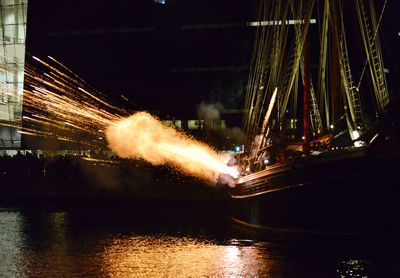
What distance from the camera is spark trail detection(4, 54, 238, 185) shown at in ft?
104

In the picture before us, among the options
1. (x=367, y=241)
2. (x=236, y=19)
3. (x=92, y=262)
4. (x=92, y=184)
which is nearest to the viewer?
(x=92, y=262)

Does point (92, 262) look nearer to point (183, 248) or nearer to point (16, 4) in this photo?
point (183, 248)

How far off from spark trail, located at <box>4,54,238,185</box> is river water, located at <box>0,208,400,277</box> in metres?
5.65

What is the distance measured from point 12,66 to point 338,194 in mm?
43108

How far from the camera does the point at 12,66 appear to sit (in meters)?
55.5

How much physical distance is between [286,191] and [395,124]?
11.8 feet

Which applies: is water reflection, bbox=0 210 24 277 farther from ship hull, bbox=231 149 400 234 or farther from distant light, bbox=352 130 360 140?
distant light, bbox=352 130 360 140

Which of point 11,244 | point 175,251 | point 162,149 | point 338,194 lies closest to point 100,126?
point 162,149

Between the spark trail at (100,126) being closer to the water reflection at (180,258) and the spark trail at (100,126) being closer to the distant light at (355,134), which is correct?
the distant light at (355,134)

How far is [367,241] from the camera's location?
709 inches

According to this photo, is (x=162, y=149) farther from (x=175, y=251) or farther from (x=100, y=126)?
(x=175, y=251)

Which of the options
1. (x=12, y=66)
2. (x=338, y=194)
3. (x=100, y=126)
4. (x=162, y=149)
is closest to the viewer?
(x=338, y=194)

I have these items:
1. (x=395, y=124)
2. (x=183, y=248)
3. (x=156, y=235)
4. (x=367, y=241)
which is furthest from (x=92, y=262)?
(x=395, y=124)

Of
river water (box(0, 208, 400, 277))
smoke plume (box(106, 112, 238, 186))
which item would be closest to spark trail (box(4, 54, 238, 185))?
smoke plume (box(106, 112, 238, 186))
